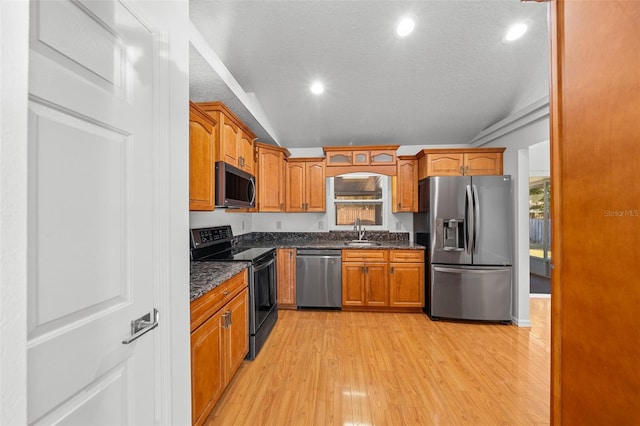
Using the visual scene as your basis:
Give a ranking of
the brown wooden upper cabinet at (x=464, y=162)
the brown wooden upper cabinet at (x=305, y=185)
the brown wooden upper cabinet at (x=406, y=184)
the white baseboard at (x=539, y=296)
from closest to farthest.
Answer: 1. the brown wooden upper cabinet at (x=464, y=162)
2. the brown wooden upper cabinet at (x=406, y=184)
3. the brown wooden upper cabinet at (x=305, y=185)
4. the white baseboard at (x=539, y=296)

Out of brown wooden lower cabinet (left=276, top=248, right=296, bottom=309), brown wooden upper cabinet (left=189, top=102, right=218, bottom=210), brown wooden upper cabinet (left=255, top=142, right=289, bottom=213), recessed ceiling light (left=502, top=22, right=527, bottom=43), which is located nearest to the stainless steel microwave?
brown wooden upper cabinet (left=189, top=102, right=218, bottom=210)

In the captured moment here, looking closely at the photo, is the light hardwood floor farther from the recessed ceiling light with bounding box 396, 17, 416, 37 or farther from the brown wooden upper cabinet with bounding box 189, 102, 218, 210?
the recessed ceiling light with bounding box 396, 17, 416, 37

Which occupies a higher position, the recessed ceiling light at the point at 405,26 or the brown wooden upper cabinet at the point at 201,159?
the recessed ceiling light at the point at 405,26

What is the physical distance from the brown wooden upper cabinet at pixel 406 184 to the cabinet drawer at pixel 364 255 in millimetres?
733

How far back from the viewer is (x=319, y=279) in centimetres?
350

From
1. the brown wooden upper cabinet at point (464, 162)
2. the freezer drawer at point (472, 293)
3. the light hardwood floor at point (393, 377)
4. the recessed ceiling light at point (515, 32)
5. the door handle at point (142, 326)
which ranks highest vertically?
the recessed ceiling light at point (515, 32)

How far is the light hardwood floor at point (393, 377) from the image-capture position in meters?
1.69

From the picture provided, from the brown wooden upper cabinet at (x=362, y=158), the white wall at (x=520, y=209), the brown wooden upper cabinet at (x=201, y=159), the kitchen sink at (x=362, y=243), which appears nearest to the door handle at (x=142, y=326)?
the brown wooden upper cabinet at (x=201, y=159)

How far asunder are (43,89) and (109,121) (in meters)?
0.17

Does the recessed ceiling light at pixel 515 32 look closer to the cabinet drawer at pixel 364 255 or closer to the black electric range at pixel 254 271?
the cabinet drawer at pixel 364 255

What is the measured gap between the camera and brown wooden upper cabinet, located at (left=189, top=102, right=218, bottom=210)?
1.77 metres

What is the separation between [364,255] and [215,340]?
2.26 meters

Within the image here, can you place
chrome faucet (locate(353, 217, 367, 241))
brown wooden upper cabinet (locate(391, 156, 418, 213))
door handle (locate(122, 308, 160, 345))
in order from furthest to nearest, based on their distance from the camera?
chrome faucet (locate(353, 217, 367, 241)), brown wooden upper cabinet (locate(391, 156, 418, 213)), door handle (locate(122, 308, 160, 345))

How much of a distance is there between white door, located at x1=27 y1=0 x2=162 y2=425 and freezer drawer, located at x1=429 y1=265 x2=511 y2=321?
3103 mm
